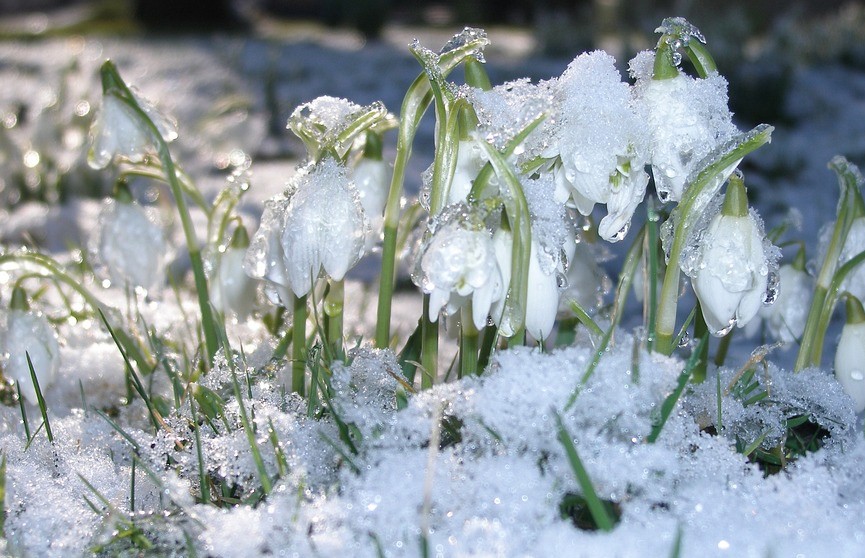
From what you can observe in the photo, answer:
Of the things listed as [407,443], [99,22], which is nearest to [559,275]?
[407,443]

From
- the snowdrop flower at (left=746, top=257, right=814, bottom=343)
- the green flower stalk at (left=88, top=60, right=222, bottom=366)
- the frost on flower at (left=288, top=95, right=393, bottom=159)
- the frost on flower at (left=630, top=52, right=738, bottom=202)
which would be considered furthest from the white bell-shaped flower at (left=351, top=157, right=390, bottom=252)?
the snowdrop flower at (left=746, top=257, right=814, bottom=343)

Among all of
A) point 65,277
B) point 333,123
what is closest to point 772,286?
point 333,123

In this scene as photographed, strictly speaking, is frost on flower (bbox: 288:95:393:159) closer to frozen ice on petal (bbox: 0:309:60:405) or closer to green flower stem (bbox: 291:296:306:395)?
green flower stem (bbox: 291:296:306:395)

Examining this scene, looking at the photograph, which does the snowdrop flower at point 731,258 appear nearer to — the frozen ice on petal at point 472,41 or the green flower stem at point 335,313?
the frozen ice on petal at point 472,41

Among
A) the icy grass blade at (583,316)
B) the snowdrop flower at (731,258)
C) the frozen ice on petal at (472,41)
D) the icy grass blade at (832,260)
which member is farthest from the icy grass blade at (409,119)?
the icy grass blade at (832,260)

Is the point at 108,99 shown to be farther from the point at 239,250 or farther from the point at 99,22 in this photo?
Result: the point at 99,22

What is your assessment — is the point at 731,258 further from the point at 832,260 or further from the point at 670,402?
the point at 832,260
